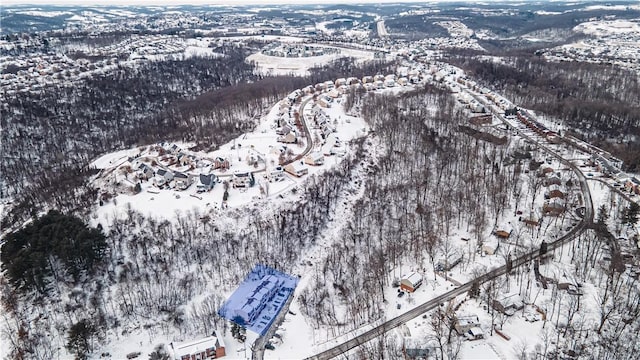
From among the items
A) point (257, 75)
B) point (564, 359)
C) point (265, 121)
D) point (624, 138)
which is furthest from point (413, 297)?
point (257, 75)

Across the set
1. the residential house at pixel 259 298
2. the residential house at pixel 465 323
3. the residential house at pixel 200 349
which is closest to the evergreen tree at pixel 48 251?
the residential house at pixel 200 349

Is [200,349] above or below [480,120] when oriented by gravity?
below

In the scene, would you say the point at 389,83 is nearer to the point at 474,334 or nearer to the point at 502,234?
the point at 502,234

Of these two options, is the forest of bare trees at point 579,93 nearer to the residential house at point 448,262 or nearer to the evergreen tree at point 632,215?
the evergreen tree at point 632,215

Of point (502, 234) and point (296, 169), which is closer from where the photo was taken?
point (502, 234)

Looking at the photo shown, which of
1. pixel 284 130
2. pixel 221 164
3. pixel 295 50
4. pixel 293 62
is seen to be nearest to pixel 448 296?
pixel 221 164

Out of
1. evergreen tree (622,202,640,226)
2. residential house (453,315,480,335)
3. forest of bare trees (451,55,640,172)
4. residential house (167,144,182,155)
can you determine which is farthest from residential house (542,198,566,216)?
residential house (167,144,182,155)
